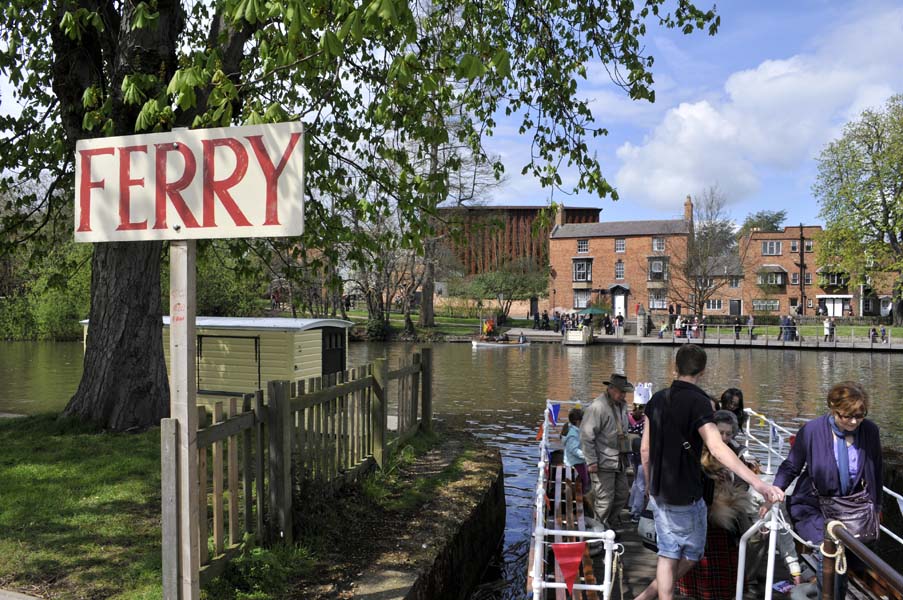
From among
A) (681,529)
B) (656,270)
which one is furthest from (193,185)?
(656,270)

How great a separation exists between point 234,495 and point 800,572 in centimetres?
457

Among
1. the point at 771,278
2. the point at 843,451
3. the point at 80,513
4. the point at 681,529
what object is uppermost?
the point at 771,278

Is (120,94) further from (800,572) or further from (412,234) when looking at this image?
(800,572)

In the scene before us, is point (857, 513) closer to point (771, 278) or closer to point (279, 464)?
point (279, 464)

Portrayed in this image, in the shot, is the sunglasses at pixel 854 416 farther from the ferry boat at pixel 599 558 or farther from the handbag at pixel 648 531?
the handbag at pixel 648 531

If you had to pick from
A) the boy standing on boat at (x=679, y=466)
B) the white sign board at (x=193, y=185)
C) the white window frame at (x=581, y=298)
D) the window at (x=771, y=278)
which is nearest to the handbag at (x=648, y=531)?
the boy standing on boat at (x=679, y=466)

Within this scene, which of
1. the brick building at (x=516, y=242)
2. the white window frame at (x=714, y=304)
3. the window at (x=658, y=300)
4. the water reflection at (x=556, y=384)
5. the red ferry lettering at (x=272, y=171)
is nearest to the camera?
the red ferry lettering at (x=272, y=171)

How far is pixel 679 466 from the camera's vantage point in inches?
179

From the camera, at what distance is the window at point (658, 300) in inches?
2593

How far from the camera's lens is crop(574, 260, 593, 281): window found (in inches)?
2771

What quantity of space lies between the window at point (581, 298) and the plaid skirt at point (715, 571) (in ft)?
214

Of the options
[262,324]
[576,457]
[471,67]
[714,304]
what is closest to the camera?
[471,67]

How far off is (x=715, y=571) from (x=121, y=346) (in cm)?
778

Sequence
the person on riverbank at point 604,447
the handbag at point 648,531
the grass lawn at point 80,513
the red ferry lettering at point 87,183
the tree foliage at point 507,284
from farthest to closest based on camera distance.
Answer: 1. the tree foliage at point 507,284
2. the person on riverbank at point 604,447
3. the handbag at point 648,531
4. the grass lawn at point 80,513
5. the red ferry lettering at point 87,183
